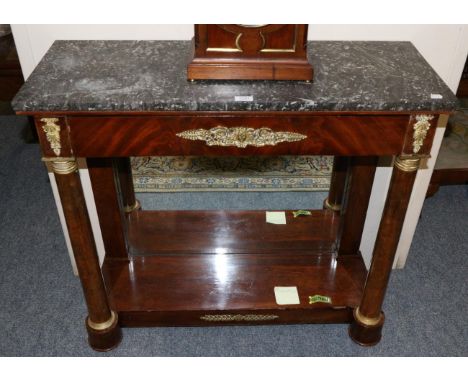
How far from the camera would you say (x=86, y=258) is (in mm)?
1855

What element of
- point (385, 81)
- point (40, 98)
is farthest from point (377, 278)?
point (40, 98)

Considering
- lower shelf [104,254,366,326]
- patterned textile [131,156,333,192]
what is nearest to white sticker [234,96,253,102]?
patterned textile [131,156,333,192]

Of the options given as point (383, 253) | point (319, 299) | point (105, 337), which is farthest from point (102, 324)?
point (383, 253)

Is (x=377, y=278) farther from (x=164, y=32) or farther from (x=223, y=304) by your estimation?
(x=164, y=32)

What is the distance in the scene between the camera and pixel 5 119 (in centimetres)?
385

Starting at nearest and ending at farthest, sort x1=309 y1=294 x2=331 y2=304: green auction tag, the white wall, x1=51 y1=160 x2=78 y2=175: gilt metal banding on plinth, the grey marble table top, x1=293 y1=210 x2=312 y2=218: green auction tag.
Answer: the grey marble table top < x1=51 y1=160 x2=78 y2=175: gilt metal banding on plinth < the white wall < x1=309 y1=294 x2=331 y2=304: green auction tag < x1=293 y1=210 x2=312 y2=218: green auction tag

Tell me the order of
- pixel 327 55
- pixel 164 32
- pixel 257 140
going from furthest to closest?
pixel 164 32, pixel 327 55, pixel 257 140

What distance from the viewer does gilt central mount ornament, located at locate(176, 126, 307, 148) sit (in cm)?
153

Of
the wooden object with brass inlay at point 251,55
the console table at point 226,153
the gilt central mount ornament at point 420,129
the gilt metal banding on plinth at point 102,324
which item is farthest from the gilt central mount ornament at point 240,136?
the gilt metal banding on plinth at point 102,324

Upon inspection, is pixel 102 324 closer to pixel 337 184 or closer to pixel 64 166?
pixel 64 166

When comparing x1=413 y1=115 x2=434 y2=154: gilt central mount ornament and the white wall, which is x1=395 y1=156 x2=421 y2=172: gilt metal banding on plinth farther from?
the white wall

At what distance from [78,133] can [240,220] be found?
1175 mm

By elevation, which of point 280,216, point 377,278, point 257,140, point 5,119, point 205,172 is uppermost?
point 257,140

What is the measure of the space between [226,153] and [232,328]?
104 centimetres
